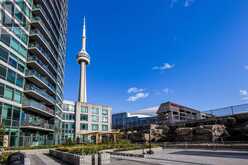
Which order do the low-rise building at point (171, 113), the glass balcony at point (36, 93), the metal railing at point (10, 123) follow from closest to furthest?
the metal railing at point (10, 123), the glass balcony at point (36, 93), the low-rise building at point (171, 113)

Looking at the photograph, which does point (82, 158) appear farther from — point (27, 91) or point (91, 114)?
point (91, 114)

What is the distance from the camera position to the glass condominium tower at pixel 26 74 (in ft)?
98.7

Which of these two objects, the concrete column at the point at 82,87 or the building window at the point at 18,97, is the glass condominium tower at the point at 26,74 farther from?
the concrete column at the point at 82,87

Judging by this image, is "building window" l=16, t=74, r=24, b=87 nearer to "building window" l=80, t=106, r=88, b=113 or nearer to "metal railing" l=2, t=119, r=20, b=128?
"metal railing" l=2, t=119, r=20, b=128

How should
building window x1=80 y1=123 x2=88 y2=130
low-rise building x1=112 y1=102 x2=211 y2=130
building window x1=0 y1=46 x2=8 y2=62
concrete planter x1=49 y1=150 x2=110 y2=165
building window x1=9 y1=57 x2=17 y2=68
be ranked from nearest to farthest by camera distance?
concrete planter x1=49 y1=150 x2=110 y2=165 < building window x1=0 y1=46 x2=8 y2=62 < building window x1=9 y1=57 x2=17 y2=68 < low-rise building x1=112 y1=102 x2=211 y2=130 < building window x1=80 y1=123 x2=88 y2=130

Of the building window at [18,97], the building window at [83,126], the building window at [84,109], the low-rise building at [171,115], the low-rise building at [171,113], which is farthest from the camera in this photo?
the building window at [84,109]

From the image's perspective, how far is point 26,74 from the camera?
36375mm

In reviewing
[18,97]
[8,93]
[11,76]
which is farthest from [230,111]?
[11,76]

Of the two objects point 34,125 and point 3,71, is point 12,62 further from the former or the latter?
point 34,125

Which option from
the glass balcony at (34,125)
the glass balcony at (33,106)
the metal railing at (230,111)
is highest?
the glass balcony at (33,106)

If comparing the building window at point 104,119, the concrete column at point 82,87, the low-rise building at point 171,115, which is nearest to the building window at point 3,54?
the low-rise building at point 171,115

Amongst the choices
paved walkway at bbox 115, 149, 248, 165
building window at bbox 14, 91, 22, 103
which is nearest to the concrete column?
building window at bbox 14, 91, 22, 103

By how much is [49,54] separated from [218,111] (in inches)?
1478

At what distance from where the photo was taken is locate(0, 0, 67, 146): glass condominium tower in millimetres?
30078
